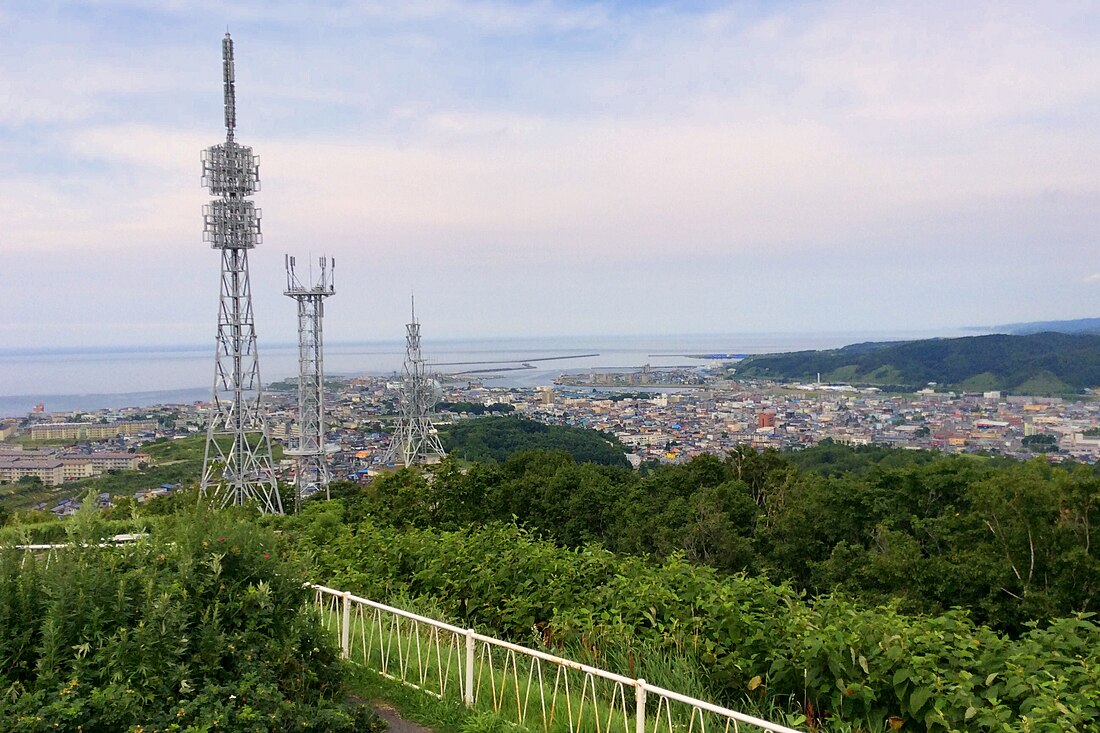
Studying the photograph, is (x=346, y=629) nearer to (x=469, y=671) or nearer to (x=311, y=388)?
(x=469, y=671)

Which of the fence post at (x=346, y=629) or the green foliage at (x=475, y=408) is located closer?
the fence post at (x=346, y=629)

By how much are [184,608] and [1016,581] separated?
993 centimetres

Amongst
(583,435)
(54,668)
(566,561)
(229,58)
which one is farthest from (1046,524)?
(583,435)

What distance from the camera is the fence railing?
3.70 meters

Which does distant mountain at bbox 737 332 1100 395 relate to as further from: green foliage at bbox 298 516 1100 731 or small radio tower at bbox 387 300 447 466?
green foliage at bbox 298 516 1100 731

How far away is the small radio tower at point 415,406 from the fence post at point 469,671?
24430 millimetres

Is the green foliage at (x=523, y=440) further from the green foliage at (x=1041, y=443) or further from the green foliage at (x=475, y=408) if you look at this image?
the green foliage at (x=1041, y=443)

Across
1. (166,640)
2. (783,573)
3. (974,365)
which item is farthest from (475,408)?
(166,640)

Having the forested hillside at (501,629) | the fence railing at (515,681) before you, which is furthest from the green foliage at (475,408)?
the fence railing at (515,681)

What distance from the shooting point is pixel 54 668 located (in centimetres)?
317

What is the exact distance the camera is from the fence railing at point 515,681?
146 inches

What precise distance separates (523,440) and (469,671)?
1257 inches

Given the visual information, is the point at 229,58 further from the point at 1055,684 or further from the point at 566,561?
the point at 1055,684

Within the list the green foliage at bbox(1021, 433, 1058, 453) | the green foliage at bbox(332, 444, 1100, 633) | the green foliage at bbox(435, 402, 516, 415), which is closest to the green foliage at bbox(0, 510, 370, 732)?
the green foliage at bbox(332, 444, 1100, 633)
